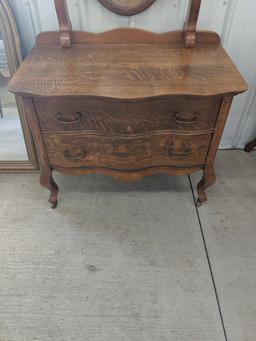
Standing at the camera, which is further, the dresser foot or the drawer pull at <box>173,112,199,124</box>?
the dresser foot

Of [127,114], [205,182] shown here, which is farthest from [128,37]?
[205,182]

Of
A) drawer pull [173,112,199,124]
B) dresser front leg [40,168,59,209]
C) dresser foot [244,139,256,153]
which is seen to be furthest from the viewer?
dresser foot [244,139,256,153]

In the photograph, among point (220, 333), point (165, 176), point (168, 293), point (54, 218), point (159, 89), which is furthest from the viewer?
point (165, 176)

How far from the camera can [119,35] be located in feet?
4.35

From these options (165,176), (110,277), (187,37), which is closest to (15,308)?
(110,277)

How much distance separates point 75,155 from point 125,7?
2.38ft

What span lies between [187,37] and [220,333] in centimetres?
130

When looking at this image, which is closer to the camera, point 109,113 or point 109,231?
point 109,113

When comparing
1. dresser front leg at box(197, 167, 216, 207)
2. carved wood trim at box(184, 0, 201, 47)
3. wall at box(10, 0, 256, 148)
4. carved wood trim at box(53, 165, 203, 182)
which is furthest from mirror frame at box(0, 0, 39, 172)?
dresser front leg at box(197, 167, 216, 207)

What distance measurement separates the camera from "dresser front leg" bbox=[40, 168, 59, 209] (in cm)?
140

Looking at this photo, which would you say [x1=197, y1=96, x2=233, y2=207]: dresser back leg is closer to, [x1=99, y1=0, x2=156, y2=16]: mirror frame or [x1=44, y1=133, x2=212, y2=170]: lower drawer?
[x1=44, y1=133, x2=212, y2=170]: lower drawer

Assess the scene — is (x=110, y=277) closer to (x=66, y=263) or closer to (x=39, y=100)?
(x=66, y=263)

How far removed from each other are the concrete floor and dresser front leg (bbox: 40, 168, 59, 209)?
0.07 meters

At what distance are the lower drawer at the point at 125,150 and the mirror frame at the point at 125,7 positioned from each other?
0.61 meters
